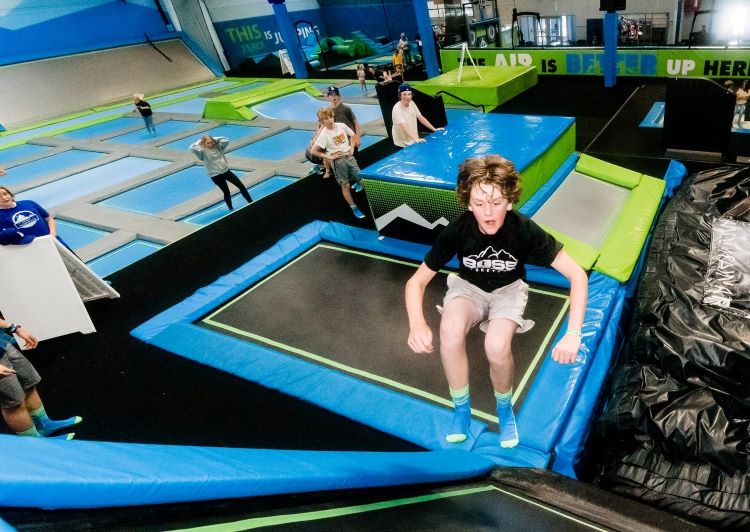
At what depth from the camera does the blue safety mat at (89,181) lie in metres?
7.87

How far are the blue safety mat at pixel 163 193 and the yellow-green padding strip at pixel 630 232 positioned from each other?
5875 millimetres

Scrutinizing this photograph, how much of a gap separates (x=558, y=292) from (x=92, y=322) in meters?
4.25

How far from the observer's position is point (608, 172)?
16.4ft

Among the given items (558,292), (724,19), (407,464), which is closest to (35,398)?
(407,464)

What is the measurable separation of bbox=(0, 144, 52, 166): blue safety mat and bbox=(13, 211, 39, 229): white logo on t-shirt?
28.6 feet

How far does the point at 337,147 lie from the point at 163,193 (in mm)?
3835

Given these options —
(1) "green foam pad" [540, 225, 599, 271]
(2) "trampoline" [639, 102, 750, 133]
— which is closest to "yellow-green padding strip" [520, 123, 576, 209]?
(1) "green foam pad" [540, 225, 599, 271]

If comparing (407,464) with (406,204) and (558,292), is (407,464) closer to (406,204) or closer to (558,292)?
(558,292)

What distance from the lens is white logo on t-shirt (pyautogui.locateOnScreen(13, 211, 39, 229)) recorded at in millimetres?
3664

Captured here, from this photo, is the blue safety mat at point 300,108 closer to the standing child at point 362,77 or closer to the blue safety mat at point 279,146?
the blue safety mat at point 279,146

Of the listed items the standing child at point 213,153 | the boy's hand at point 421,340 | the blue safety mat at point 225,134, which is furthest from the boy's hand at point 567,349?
the blue safety mat at point 225,134

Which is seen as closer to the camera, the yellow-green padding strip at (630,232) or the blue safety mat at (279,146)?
the yellow-green padding strip at (630,232)

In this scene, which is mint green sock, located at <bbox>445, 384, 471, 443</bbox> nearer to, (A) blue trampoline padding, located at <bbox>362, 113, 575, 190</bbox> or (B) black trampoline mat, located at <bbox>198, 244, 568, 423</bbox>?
(B) black trampoline mat, located at <bbox>198, 244, 568, 423</bbox>

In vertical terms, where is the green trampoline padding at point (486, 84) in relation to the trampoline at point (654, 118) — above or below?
above
